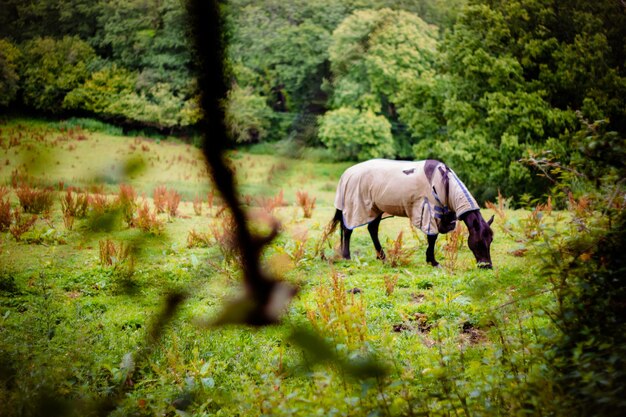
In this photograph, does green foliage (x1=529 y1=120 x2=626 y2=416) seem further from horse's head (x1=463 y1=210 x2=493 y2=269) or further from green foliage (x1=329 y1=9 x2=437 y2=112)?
green foliage (x1=329 y1=9 x2=437 y2=112)

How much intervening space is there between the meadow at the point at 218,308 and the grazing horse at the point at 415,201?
36 cm

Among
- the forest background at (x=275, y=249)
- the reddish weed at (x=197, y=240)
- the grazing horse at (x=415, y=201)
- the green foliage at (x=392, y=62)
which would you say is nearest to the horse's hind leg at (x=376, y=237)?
the grazing horse at (x=415, y=201)

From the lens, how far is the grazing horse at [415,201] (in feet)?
22.9

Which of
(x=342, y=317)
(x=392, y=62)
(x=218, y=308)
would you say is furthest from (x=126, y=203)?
(x=392, y=62)

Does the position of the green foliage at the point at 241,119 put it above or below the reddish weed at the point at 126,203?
above

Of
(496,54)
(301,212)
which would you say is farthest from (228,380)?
(496,54)

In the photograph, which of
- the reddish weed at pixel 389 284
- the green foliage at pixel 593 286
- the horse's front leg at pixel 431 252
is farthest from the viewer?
the horse's front leg at pixel 431 252

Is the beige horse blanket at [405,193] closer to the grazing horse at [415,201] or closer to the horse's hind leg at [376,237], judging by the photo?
the grazing horse at [415,201]

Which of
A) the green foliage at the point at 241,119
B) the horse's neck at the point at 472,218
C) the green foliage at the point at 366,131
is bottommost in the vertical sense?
the green foliage at the point at 366,131

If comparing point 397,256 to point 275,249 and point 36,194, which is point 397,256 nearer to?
point 275,249

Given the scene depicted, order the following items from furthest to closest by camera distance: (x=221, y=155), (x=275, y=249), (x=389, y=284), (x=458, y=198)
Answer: (x=458, y=198)
(x=389, y=284)
(x=275, y=249)
(x=221, y=155)

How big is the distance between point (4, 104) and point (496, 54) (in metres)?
19.0

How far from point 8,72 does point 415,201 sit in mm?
6747

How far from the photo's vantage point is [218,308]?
0.75 meters
